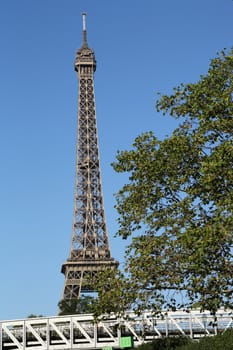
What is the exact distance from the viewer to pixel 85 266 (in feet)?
334

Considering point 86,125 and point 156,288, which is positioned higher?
point 86,125

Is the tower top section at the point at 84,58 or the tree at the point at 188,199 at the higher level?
the tower top section at the point at 84,58

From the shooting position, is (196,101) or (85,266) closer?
(196,101)

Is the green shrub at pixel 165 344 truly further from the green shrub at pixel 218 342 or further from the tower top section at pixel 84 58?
the tower top section at pixel 84 58

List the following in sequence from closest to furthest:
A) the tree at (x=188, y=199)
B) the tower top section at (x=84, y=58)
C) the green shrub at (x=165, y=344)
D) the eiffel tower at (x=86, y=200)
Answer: the tree at (x=188, y=199) < the green shrub at (x=165, y=344) < the eiffel tower at (x=86, y=200) < the tower top section at (x=84, y=58)

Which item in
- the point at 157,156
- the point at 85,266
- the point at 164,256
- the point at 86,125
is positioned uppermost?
the point at 86,125

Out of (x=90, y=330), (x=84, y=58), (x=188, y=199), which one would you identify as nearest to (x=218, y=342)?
(x=188, y=199)

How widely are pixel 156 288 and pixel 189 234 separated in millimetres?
4405

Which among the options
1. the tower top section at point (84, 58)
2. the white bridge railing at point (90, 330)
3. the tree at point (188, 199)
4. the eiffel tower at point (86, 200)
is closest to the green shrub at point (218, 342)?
the tree at point (188, 199)

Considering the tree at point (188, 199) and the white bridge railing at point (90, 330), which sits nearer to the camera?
the tree at point (188, 199)

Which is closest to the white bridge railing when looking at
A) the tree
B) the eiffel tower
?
the eiffel tower

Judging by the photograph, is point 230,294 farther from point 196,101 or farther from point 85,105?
point 85,105

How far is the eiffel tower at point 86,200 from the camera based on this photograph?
334 feet

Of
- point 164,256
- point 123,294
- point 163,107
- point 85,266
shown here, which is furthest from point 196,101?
point 85,266
